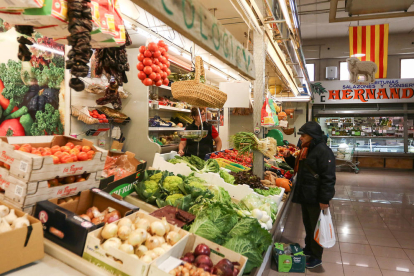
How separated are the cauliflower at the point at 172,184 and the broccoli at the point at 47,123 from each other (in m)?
1.95

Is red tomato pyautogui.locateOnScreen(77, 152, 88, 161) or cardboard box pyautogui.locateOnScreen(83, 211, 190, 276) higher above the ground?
red tomato pyautogui.locateOnScreen(77, 152, 88, 161)

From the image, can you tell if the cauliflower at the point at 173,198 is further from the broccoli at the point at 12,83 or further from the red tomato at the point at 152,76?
the broccoli at the point at 12,83

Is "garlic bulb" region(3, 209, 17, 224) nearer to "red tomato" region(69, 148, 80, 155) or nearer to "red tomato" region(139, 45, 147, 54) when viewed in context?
"red tomato" region(69, 148, 80, 155)

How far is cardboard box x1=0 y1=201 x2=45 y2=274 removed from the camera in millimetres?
1328

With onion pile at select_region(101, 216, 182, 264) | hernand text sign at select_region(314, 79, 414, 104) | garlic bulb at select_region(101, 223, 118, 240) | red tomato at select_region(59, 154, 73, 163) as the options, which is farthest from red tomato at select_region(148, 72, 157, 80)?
hernand text sign at select_region(314, 79, 414, 104)

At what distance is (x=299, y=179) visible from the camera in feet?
12.9

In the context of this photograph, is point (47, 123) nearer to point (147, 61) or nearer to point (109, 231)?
point (147, 61)

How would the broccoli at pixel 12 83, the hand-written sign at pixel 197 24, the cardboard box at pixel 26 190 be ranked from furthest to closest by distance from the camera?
the broccoli at pixel 12 83, the cardboard box at pixel 26 190, the hand-written sign at pixel 197 24

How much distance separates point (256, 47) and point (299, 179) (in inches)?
75.0

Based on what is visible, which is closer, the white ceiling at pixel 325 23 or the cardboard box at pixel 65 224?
the cardboard box at pixel 65 224

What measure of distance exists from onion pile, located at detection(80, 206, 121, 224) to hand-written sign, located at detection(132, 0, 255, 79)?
120 centimetres

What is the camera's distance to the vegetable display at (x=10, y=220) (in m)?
1.40

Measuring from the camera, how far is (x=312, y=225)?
3871mm

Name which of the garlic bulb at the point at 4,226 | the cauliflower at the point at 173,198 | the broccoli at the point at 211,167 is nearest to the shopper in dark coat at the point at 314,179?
the broccoli at the point at 211,167
